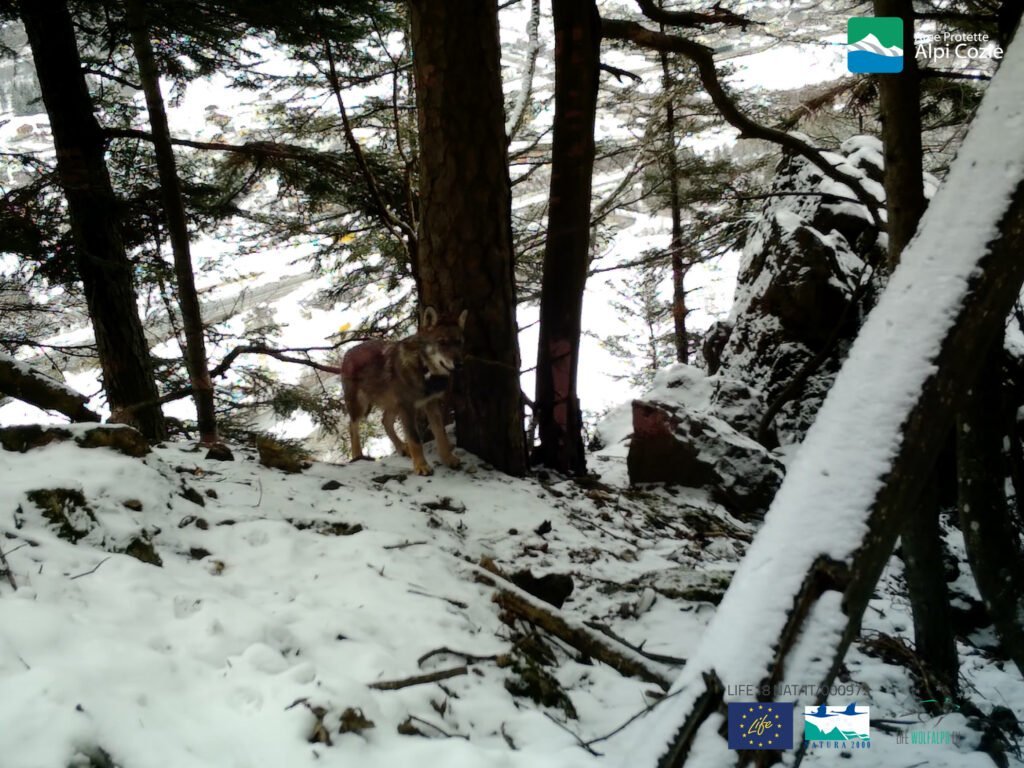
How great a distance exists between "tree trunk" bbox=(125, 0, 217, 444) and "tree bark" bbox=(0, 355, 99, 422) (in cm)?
167

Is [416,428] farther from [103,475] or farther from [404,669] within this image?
[404,669]

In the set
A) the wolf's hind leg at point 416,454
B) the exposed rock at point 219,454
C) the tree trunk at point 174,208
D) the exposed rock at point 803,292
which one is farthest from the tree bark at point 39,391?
the exposed rock at point 803,292

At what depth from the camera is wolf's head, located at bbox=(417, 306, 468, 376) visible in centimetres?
532

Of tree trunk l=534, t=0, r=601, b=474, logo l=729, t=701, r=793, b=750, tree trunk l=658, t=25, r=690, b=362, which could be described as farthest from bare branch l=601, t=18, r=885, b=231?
tree trunk l=658, t=25, r=690, b=362

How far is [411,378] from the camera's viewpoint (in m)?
5.75

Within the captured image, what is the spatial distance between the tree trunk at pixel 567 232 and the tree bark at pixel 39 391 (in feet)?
13.1

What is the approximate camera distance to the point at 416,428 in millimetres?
5672

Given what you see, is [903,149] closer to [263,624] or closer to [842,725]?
[842,725]

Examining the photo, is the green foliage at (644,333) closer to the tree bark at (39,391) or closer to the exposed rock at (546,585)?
the exposed rock at (546,585)

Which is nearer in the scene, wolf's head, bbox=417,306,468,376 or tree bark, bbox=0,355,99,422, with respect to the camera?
tree bark, bbox=0,355,99,422

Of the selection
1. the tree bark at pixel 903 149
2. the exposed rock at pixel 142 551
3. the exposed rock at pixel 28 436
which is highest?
the tree bark at pixel 903 149

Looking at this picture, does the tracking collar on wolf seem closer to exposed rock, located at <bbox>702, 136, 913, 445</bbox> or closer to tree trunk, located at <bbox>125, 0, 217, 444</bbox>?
tree trunk, located at <bbox>125, 0, 217, 444</bbox>

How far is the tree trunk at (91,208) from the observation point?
617cm

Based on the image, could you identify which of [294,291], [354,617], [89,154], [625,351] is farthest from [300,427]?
[354,617]
